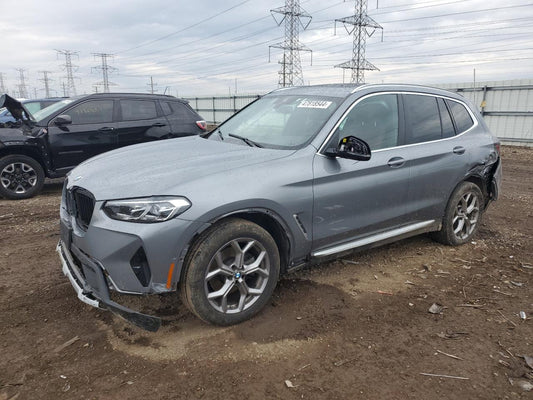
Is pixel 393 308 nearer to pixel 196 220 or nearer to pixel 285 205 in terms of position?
pixel 285 205

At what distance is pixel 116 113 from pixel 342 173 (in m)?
5.74

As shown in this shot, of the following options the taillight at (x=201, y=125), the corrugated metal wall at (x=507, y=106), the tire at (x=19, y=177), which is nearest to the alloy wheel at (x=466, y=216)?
the taillight at (x=201, y=125)

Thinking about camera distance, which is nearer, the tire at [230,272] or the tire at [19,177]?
the tire at [230,272]

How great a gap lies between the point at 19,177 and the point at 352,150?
6.32 m

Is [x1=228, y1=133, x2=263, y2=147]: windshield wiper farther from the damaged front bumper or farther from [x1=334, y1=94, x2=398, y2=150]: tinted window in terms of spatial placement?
the damaged front bumper

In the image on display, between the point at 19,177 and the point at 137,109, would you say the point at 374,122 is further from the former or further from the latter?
the point at 19,177

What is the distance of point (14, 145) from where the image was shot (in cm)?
689

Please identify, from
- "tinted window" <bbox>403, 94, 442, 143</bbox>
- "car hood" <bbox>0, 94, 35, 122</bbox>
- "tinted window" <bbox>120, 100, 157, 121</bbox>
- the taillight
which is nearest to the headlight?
"tinted window" <bbox>403, 94, 442, 143</bbox>

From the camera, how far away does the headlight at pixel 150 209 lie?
2625 millimetres

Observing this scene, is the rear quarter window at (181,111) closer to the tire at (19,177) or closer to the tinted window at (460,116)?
the tire at (19,177)

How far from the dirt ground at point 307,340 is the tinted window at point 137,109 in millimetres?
4094

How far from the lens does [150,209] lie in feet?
8.63

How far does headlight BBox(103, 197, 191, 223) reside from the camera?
262cm

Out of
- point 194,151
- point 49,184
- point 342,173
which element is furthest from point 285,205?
point 49,184
